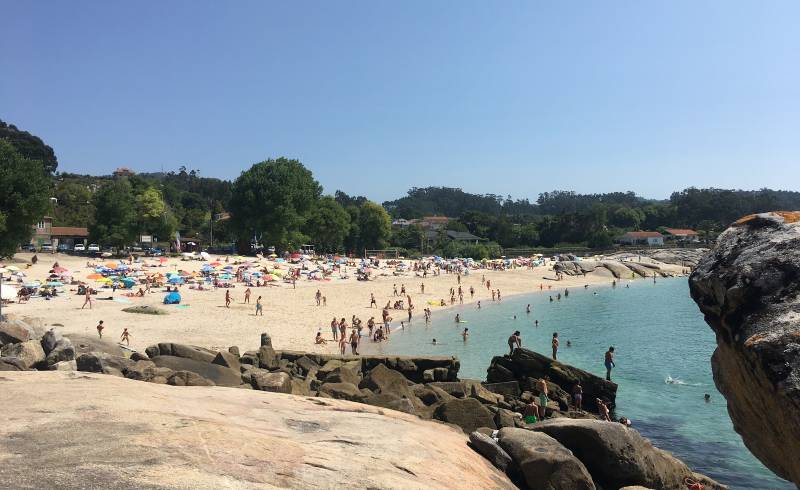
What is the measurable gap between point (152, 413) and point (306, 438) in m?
1.98

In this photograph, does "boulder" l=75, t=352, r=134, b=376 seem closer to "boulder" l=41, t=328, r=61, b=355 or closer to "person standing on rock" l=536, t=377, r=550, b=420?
"boulder" l=41, t=328, r=61, b=355

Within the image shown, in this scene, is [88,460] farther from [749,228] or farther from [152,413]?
[749,228]

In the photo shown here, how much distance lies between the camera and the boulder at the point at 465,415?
37.0 feet

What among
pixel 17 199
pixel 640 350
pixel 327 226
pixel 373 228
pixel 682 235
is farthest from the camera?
pixel 682 235

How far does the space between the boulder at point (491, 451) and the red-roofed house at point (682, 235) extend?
377 ft

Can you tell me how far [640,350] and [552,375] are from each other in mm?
14243

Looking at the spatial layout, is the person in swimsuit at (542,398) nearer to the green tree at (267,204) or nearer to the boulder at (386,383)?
the boulder at (386,383)

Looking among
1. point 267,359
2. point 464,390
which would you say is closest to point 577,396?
point 464,390

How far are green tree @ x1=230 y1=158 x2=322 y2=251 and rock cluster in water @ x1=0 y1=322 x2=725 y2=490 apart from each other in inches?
2118

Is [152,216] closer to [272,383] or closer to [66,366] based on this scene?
[66,366]

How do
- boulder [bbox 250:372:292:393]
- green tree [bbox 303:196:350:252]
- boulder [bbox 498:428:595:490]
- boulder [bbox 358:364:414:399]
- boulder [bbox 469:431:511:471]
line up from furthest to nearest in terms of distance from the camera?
green tree [bbox 303:196:350:252]
boulder [bbox 358:364:414:399]
boulder [bbox 250:372:292:393]
boulder [bbox 469:431:511:471]
boulder [bbox 498:428:595:490]

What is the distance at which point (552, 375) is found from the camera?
18.4 m

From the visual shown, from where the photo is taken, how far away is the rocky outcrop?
214 inches

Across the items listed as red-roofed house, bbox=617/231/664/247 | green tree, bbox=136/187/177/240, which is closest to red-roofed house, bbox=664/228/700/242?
red-roofed house, bbox=617/231/664/247
